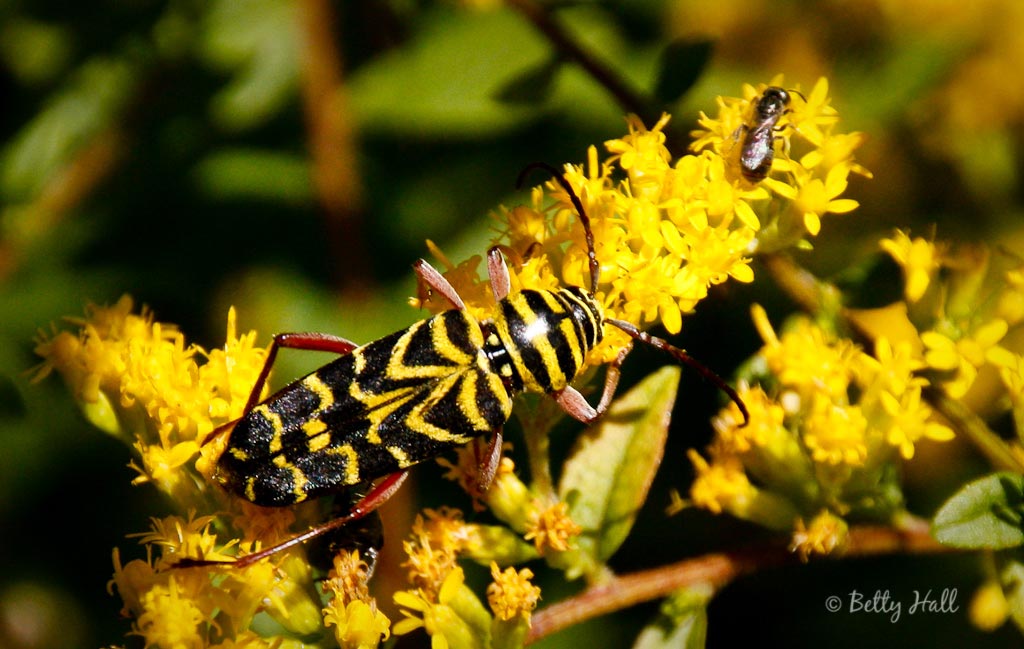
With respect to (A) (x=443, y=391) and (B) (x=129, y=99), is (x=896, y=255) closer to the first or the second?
(A) (x=443, y=391)

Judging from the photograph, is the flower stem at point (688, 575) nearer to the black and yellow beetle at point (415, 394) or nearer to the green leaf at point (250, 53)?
the black and yellow beetle at point (415, 394)

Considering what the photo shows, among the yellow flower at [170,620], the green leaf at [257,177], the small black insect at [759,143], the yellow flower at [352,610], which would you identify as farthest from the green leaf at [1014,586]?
the green leaf at [257,177]

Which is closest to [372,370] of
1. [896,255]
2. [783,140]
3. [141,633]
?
[141,633]

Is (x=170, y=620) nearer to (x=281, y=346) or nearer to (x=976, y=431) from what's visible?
(x=281, y=346)

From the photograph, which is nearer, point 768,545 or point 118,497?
point 768,545

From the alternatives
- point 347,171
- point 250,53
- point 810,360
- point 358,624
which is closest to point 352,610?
point 358,624

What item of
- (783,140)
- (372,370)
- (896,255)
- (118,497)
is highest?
(783,140)
